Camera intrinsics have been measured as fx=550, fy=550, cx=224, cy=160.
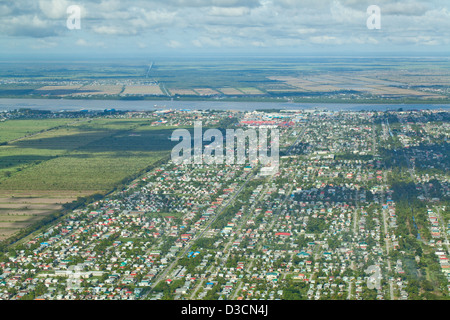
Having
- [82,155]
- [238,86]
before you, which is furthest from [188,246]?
[238,86]

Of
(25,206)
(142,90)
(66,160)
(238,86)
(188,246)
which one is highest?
(238,86)

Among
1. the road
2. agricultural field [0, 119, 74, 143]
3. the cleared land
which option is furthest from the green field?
the road

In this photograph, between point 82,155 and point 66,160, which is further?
point 82,155

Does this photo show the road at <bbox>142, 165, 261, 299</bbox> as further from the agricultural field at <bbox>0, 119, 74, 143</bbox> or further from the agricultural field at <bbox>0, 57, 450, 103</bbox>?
the agricultural field at <bbox>0, 57, 450, 103</bbox>

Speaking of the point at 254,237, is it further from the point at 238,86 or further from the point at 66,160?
the point at 238,86

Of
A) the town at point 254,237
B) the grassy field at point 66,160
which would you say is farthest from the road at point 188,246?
the grassy field at point 66,160
